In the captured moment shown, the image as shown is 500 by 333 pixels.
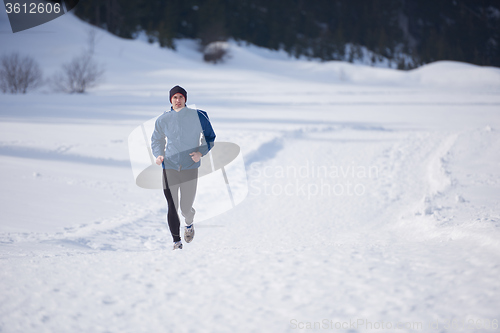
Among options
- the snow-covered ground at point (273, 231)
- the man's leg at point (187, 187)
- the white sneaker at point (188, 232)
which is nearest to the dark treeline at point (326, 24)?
the snow-covered ground at point (273, 231)

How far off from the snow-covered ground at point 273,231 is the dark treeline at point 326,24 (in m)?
31.1

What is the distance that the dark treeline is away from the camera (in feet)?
135

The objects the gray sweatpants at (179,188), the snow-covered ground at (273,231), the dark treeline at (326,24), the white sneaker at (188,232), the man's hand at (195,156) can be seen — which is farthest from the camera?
the dark treeline at (326,24)

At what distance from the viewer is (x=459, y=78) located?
93.4ft

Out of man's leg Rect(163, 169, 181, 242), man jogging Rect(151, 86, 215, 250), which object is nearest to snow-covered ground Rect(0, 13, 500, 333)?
man's leg Rect(163, 169, 181, 242)

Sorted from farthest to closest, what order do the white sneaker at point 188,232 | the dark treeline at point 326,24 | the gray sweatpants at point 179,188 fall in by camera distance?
1. the dark treeline at point 326,24
2. the white sneaker at point 188,232
3. the gray sweatpants at point 179,188

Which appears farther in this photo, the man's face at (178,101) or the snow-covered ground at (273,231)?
the man's face at (178,101)

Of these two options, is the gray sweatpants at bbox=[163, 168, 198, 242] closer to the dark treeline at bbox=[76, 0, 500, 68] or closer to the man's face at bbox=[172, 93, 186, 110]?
the man's face at bbox=[172, 93, 186, 110]

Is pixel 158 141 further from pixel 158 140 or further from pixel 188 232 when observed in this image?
pixel 188 232

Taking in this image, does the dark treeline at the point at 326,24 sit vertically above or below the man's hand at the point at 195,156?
above

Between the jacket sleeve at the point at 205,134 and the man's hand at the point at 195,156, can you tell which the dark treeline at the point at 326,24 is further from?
the man's hand at the point at 195,156

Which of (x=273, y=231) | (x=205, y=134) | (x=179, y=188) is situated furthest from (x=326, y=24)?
(x=179, y=188)

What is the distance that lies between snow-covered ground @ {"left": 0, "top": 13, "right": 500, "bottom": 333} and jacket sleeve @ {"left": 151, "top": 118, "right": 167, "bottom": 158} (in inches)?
35.5

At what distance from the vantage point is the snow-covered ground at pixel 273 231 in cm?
218
